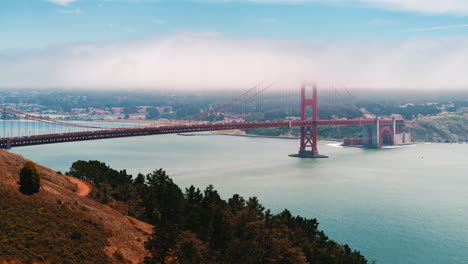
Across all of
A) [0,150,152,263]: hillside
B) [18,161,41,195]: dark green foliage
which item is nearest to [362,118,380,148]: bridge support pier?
[0,150,152,263]: hillside

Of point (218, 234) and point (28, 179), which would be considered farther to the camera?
point (218, 234)

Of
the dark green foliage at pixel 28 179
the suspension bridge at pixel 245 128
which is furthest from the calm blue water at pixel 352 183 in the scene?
the dark green foliage at pixel 28 179

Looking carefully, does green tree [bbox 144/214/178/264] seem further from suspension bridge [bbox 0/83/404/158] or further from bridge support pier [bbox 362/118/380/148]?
bridge support pier [bbox 362/118/380/148]

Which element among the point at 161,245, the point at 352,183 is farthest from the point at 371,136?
the point at 161,245

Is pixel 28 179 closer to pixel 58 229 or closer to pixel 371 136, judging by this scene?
pixel 58 229

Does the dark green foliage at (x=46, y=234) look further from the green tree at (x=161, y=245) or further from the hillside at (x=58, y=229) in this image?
the green tree at (x=161, y=245)

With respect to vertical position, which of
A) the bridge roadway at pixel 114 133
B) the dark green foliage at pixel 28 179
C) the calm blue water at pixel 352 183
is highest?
the bridge roadway at pixel 114 133
